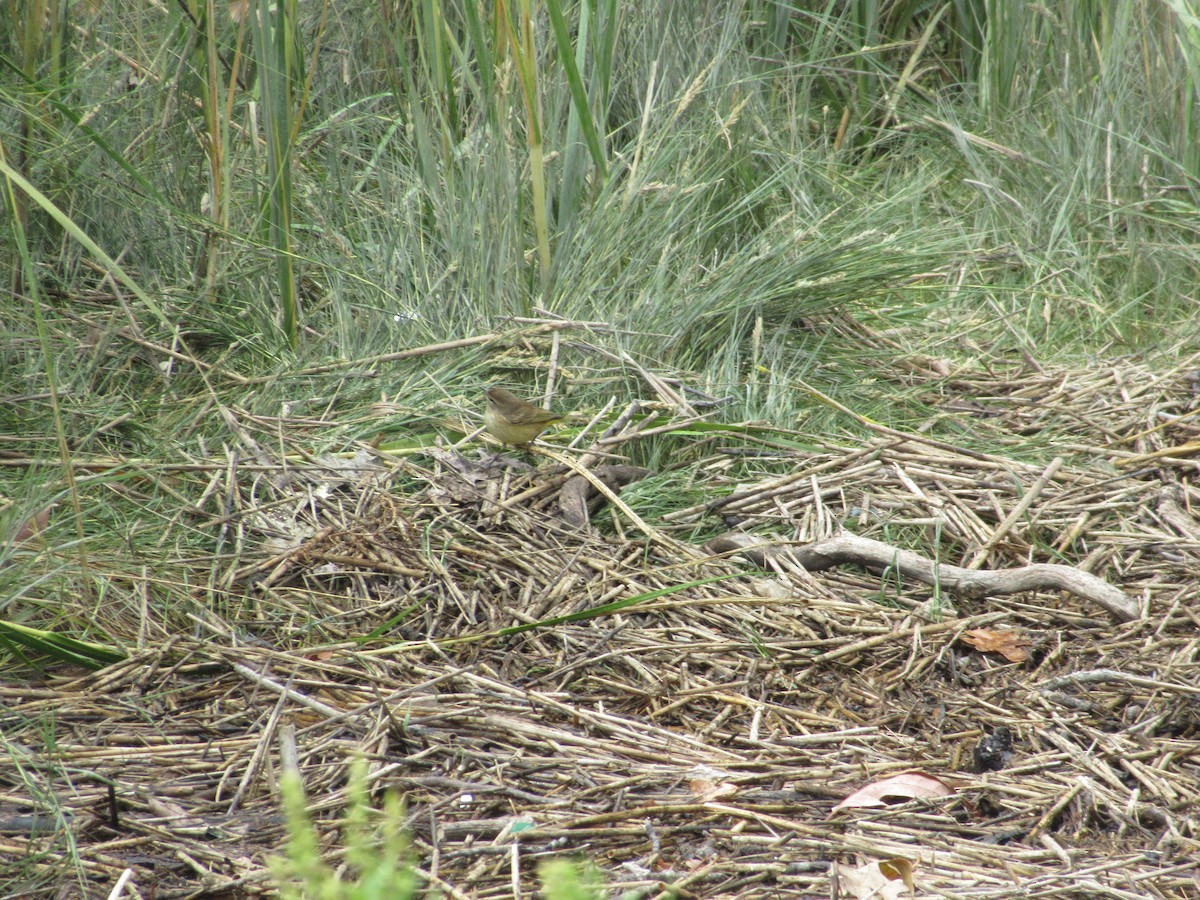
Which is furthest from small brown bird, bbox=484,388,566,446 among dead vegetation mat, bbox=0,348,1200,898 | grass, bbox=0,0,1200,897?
grass, bbox=0,0,1200,897

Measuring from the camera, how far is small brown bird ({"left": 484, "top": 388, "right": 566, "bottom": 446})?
10.8ft

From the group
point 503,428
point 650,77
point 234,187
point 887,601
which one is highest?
point 650,77

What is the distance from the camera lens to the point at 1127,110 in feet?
17.4

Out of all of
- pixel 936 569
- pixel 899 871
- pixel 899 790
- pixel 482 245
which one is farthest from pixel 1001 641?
pixel 482 245

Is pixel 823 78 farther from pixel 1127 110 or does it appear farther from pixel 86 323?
pixel 86 323

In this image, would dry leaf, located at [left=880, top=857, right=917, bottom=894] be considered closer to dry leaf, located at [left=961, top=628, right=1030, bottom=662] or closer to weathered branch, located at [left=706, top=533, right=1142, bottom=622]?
dry leaf, located at [left=961, top=628, right=1030, bottom=662]

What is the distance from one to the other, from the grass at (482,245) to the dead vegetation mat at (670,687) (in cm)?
21

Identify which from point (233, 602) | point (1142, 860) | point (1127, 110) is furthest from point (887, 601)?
point (1127, 110)

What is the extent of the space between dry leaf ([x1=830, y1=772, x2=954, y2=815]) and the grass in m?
1.30

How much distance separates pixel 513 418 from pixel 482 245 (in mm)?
942

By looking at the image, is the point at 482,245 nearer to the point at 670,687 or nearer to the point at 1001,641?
the point at 670,687

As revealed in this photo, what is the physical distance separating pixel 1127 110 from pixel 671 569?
11.8ft

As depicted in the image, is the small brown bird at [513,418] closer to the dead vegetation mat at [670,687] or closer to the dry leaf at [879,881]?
the dead vegetation mat at [670,687]

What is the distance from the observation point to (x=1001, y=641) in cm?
272
